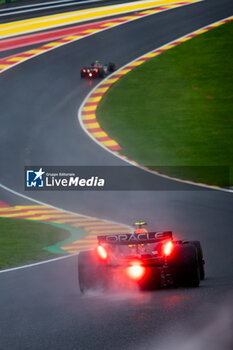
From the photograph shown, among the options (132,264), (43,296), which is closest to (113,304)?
(132,264)

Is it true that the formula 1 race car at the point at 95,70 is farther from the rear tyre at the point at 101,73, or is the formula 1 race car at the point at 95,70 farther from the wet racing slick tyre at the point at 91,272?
the wet racing slick tyre at the point at 91,272

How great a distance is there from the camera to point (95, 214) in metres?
23.8

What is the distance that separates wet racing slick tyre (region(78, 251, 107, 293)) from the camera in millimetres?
11430

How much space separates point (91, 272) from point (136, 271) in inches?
25.5

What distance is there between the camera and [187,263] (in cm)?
1122

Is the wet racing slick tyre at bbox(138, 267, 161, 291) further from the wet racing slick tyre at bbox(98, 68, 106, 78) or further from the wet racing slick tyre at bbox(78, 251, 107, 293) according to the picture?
the wet racing slick tyre at bbox(98, 68, 106, 78)

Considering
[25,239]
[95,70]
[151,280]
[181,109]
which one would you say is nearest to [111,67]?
[95,70]

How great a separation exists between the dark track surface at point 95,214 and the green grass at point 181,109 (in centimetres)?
177

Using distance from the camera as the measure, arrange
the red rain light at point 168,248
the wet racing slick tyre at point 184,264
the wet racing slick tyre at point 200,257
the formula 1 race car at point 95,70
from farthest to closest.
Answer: the formula 1 race car at point 95,70, the wet racing slick tyre at point 200,257, the red rain light at point 168,248, the wet racing slick tyre at point 184,264

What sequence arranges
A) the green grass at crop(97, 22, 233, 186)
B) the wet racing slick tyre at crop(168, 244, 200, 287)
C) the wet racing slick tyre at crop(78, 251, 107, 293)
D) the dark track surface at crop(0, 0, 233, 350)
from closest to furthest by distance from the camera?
1. the dark track surface at crop(0, 0, 233, 350)
2. the wet racing slick tyre at crop(168, 244, 200, 287)
3. the wet racing slick tyre at crop(78, 251, 107, 293)
4. the green grass at crop(97, 22, 233, 186)

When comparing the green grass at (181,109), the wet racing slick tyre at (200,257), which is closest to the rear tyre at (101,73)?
the green grass at (181,109)

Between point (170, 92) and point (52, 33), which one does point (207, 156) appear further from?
point (52, 33)

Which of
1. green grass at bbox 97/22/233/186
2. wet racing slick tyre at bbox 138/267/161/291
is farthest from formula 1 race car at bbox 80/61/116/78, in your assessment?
wet racing slick tyre at bbox 138/267/161/291

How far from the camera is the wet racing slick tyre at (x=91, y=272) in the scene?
11.4 m
